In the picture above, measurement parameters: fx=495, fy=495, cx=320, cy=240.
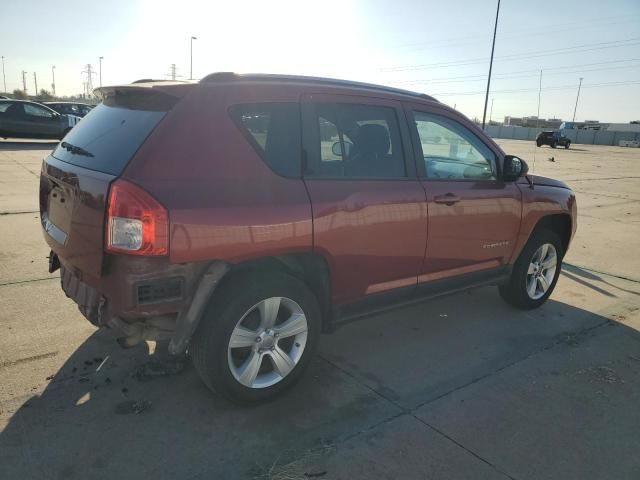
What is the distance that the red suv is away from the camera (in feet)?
8.14

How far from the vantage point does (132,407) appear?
9.45 feet

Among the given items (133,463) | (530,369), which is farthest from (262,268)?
(530,369)

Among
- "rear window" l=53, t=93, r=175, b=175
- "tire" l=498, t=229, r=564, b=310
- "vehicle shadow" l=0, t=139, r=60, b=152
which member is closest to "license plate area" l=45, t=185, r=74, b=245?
"rear window" l=53, t=93, r=175, b=175

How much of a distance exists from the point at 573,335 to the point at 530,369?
0.89 metres

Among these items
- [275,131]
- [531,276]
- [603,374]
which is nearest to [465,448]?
[603,374]

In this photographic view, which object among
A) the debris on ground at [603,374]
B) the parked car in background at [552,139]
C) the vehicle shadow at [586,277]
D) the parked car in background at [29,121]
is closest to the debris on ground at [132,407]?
the debris on ground at [603,374]

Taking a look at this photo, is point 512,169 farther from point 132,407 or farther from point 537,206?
point 132,407

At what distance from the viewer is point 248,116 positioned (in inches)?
110

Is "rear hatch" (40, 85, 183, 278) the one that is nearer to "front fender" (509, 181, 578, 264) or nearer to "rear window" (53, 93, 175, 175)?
"rear window" (53, 93, 175, 175)

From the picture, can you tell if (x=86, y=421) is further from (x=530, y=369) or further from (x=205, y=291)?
(x=530, y=369)

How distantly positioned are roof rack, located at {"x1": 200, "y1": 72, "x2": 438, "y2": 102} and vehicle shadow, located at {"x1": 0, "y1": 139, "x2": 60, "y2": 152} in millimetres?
17569

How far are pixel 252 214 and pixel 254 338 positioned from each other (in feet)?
2.44

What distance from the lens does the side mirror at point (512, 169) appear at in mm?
4078

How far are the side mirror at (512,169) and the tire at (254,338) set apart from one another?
2.08 metres
